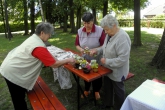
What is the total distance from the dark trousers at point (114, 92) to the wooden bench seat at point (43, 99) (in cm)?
90

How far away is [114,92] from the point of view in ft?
9.23

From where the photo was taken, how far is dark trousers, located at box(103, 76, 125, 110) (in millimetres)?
2570

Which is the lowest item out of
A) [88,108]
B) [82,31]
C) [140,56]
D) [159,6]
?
[88,108]

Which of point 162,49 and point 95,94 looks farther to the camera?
point 162,49

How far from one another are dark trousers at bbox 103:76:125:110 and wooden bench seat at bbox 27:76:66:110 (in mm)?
898

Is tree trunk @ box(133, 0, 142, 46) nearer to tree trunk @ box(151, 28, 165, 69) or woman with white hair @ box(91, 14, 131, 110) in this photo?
tree trunk @ box(151, 28, 165, 69)

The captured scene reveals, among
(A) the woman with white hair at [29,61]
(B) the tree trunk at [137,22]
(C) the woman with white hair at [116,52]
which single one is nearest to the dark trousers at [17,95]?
(A) the woman with white hair at [29,61]

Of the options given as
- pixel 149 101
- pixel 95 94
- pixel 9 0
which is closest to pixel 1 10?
pixel 9 0

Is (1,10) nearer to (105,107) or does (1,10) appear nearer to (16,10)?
(16,10)

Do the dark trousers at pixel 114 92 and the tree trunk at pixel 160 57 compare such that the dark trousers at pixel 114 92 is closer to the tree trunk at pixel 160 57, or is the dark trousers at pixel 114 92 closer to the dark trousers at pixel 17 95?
the dark trousers at pixel 17 95

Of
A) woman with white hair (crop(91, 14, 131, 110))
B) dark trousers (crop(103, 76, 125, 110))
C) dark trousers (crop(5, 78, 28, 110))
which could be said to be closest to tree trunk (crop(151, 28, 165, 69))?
dark trousers (crop(103, 76, 125, 110))

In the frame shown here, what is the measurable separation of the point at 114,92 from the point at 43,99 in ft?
4.01

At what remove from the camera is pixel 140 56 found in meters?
6.11

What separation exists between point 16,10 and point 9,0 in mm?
3170
